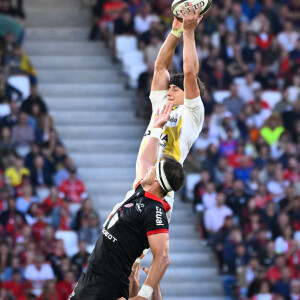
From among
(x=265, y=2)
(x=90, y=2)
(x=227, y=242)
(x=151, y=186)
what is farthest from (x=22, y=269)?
(x=265, y=2)

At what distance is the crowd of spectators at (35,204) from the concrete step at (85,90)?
3.94ft

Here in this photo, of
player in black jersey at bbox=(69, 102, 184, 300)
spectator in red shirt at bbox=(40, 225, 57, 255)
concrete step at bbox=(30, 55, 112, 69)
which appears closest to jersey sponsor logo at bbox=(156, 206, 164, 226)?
player in black jersey at bbox=(69, 102, 184, 300)

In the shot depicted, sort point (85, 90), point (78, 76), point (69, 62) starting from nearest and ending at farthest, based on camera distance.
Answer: point (85, 90) < point (78, 76) < point (69, 62)

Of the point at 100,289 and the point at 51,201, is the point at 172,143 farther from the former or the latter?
the point at 51,201

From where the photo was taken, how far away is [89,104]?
1894 cm

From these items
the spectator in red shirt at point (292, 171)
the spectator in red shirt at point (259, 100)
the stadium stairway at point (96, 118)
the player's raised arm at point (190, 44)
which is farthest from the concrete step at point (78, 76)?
the player's raised arm at point (190, 44)

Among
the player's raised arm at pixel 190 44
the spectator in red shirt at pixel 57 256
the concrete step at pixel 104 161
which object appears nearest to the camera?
the player's raised arm at pixel 190 44

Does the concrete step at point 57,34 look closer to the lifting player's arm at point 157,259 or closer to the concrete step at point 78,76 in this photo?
the concrete step at point 78,76

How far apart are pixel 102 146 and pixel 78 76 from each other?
1.91m

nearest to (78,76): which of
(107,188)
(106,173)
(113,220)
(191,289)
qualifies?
(106,173)

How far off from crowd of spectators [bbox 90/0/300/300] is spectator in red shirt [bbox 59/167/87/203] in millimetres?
1981

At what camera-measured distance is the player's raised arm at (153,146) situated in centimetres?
916

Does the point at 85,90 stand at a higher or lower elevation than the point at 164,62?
lower

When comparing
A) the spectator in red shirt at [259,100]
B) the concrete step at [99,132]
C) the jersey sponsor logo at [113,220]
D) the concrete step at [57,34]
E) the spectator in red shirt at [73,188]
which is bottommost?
the spectator in red shirt at [73,188]
